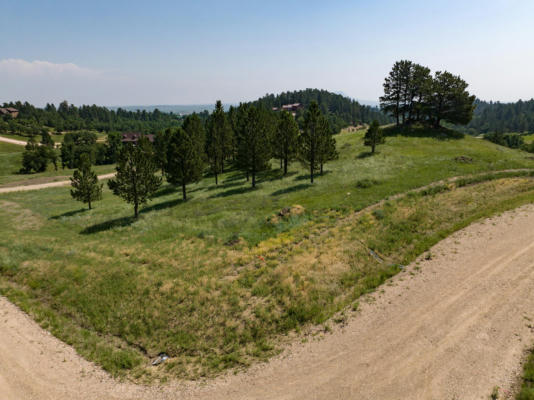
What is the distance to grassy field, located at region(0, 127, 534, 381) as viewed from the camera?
14.7 metres

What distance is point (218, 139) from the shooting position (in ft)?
199

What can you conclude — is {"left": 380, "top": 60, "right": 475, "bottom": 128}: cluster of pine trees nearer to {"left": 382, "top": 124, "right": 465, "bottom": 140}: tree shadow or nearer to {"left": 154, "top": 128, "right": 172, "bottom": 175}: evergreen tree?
{"left": 382, "top": 124, "right": 465, "bottom": 140}: tree shadow

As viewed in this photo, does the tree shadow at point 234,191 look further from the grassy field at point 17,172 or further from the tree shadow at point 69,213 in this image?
the grassy field at point 17,172

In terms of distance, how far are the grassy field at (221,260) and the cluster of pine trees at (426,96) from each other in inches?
1221

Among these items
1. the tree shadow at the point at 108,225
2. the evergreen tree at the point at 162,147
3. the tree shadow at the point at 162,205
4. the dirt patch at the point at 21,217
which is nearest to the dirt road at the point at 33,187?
the dirt patch at the point at 21,217

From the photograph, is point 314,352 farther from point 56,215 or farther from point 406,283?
point 56,215

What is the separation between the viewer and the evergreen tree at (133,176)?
3681 cm

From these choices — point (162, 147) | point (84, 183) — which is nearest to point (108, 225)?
point (84, 183)

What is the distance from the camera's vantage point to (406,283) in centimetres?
1658

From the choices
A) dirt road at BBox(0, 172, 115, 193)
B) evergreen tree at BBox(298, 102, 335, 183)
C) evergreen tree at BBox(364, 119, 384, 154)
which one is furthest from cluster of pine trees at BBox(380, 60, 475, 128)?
dirt road at BBox(0, 172, 115, 193)

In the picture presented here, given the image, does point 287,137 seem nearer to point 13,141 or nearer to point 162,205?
point 162,205

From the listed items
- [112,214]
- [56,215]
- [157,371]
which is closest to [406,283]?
[157,371]

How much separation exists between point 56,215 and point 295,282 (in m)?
44.4

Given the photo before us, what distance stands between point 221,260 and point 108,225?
2235cm
